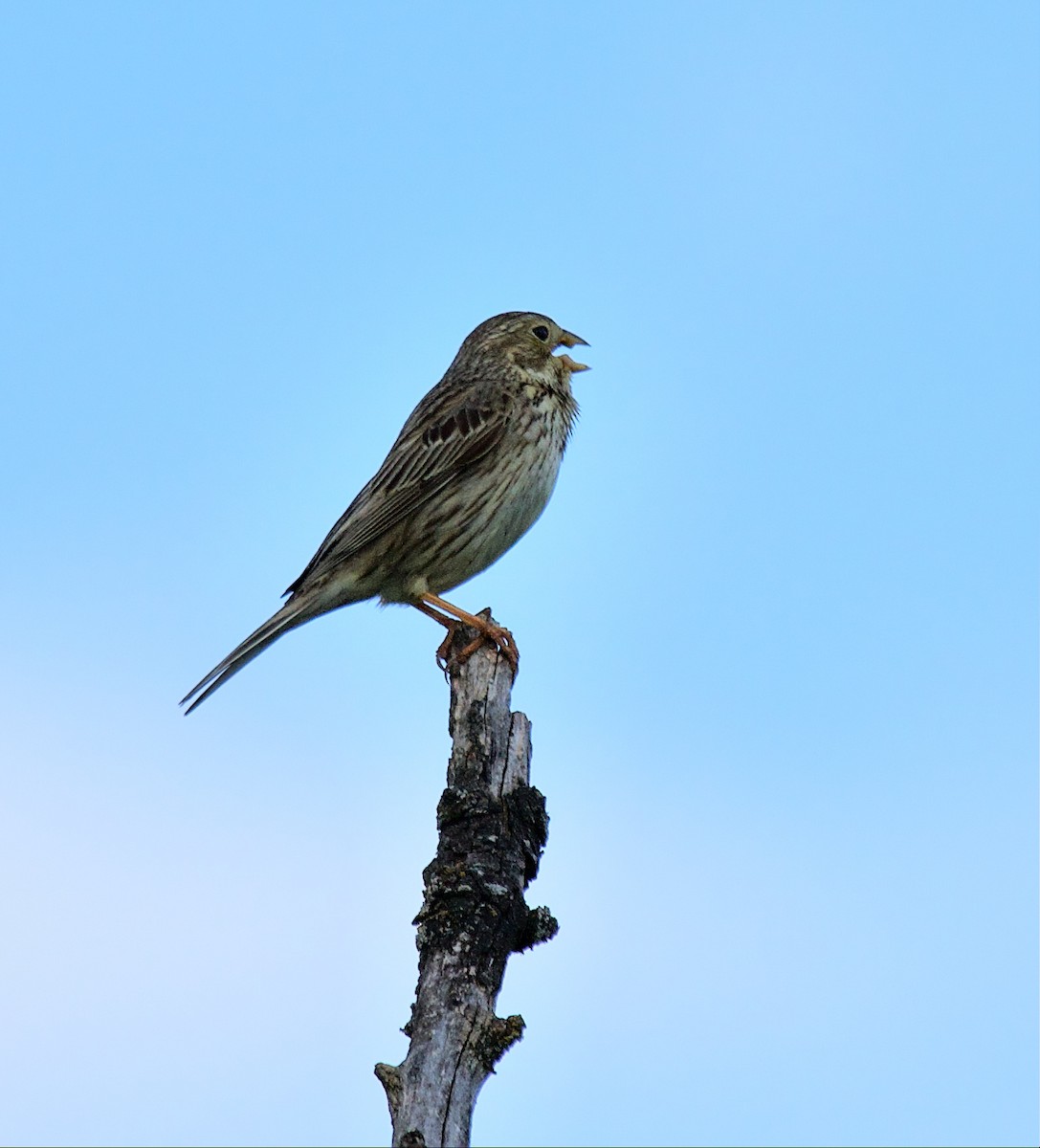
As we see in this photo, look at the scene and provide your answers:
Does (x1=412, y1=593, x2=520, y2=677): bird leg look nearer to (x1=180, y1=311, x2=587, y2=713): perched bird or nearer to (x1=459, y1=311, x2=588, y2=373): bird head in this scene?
(x1=180, y1=311, x2=587, y2=713): perched bird

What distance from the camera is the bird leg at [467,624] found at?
8.61m

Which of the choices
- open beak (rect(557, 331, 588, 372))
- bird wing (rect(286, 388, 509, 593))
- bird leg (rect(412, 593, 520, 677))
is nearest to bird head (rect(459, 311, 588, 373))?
open beak (rect(557, 331, 588, 372))

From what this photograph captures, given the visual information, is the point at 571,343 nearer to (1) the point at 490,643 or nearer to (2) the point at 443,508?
(2) the point at 443,508

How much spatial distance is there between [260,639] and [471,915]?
12.2ft

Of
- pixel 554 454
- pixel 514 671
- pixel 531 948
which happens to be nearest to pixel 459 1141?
pixel 531 948

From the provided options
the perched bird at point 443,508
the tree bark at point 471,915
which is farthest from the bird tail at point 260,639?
the tree bark at point 471,915

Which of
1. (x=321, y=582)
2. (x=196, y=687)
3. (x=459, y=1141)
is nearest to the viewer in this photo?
(x=459, y=1141)

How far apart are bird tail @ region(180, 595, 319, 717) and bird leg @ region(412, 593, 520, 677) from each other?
698 millimetres

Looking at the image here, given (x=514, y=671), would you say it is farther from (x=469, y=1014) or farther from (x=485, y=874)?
(x=469, y=1014)

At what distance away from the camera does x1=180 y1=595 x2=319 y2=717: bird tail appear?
9.12 m

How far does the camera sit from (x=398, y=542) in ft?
33.7

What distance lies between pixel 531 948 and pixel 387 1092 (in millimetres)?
1398

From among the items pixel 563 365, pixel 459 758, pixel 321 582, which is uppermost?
pixel 563 365

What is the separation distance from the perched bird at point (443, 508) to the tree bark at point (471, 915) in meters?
2.24
